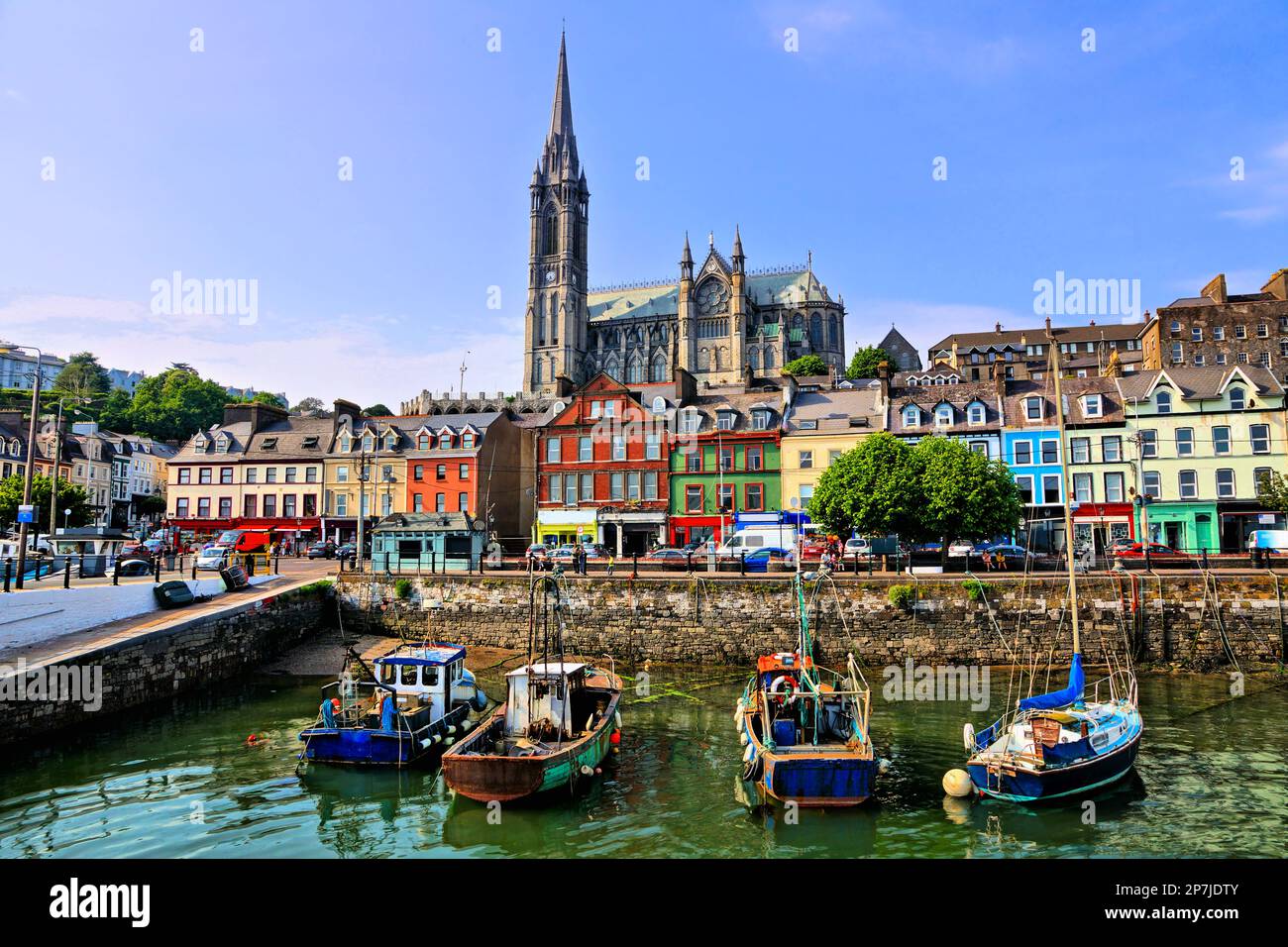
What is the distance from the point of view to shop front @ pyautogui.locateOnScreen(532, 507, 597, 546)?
5597 cm

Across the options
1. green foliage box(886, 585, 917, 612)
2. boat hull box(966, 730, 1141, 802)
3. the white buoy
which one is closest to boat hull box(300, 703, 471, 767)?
the white buoy

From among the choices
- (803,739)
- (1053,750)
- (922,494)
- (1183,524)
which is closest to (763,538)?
(922,494)

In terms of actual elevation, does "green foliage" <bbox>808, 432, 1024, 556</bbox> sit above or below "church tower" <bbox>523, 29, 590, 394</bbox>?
below

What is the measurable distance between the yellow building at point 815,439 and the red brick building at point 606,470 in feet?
27.6

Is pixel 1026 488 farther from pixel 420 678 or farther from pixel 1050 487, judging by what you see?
pixel 420 678

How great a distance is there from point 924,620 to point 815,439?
23.7 m

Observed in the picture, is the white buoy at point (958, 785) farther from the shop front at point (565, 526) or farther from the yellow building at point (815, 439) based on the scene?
the shop front at point (565, 526)

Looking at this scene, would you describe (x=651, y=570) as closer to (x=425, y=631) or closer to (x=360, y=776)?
(x=425, y=631)

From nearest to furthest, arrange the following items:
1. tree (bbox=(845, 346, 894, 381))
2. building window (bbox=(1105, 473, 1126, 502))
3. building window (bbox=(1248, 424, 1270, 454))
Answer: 1. building window (bbox=(1248, 424, 1270, 454))
2. building window (bbox=(1105, 473, 1126, 502))
3. tree (bbox=(845, 346, 894, 381))

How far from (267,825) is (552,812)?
18.2 ft

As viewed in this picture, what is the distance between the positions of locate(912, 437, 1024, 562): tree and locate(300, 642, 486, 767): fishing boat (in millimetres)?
23363

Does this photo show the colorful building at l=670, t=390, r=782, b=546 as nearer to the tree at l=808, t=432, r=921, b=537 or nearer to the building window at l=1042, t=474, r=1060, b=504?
the tree at l=808, t=432, r=921, b=537

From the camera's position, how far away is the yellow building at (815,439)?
52375 millimetres

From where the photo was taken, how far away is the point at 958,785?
16750 mm
